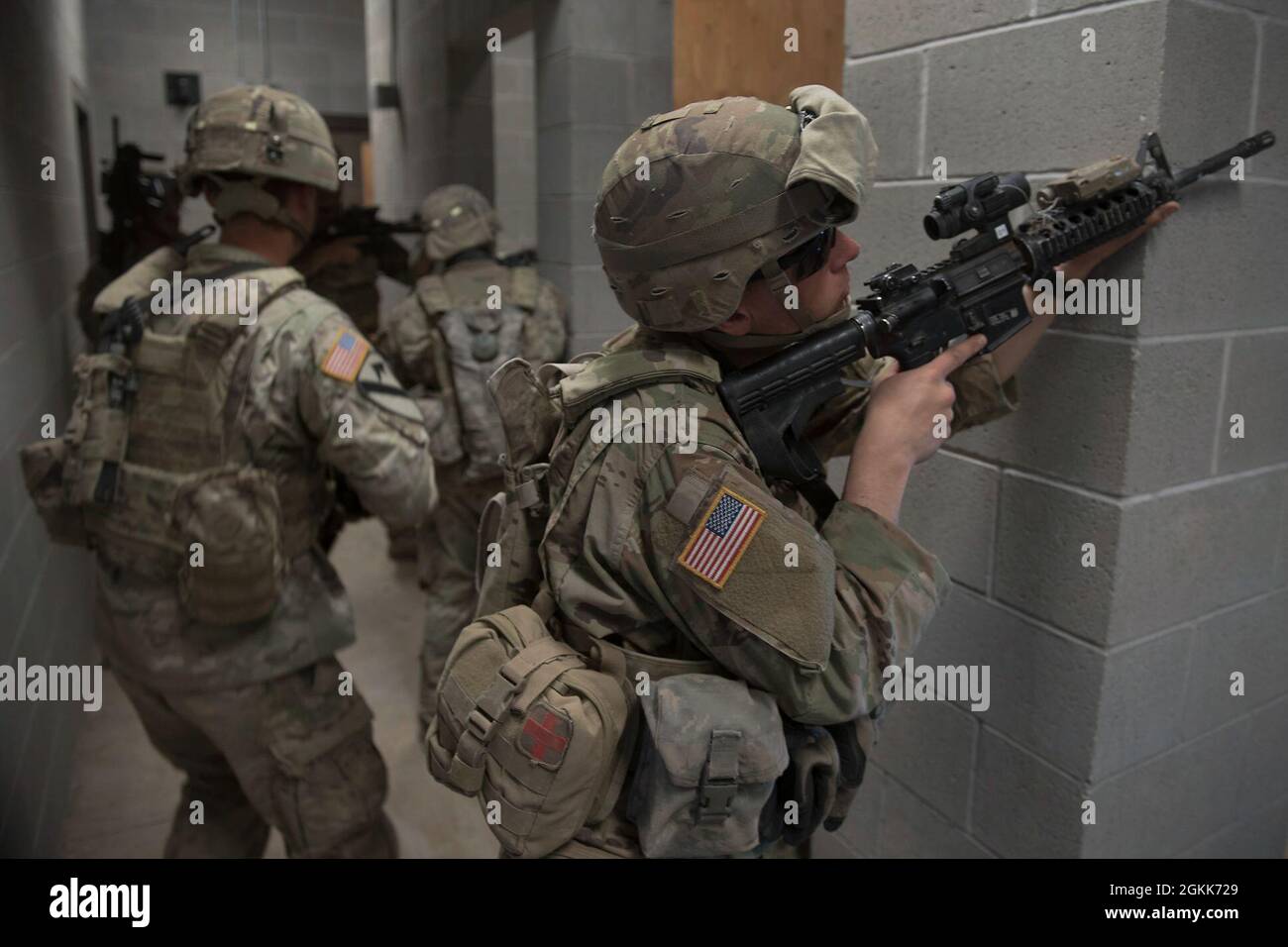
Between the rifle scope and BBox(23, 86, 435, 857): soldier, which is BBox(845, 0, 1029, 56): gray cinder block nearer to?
the rifle scope

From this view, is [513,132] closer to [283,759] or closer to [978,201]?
[283,759]

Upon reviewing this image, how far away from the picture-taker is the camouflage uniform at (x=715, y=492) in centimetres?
105

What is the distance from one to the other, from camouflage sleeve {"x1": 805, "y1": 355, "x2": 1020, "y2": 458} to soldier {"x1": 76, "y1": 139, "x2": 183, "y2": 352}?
8.79 feet

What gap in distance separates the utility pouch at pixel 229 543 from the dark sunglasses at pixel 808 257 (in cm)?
115

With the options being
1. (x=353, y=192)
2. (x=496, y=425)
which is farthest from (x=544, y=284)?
(x=353, y=192)

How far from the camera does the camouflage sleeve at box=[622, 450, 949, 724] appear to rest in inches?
40.9

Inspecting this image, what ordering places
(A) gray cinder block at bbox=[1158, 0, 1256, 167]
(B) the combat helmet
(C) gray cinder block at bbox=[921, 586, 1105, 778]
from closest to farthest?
(A) gray cinder block at bbox=[1158, 0, 1256, 167] → (C) gray cinder block at bbox=[921, 586, 1105, 778] → (B) the combat helmet

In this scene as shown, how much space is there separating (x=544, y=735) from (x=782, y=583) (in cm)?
32

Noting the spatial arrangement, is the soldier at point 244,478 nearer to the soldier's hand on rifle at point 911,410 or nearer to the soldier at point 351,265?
the soldier's hand on rifle at point 911,410

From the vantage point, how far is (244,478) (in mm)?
1821

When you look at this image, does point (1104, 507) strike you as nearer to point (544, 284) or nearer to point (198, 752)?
point (198, 752)

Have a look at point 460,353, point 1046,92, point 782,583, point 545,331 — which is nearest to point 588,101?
point 545,331

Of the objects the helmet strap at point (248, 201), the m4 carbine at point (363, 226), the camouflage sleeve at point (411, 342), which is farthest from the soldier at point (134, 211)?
the helmet strap at point (248, 201)

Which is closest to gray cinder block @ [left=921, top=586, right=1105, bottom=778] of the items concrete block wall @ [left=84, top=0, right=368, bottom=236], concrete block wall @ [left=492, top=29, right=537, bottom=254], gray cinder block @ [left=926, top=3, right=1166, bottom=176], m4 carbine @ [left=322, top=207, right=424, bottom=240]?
gray cinder block @ [left=926, top=3, right=1166, bottom=176]
